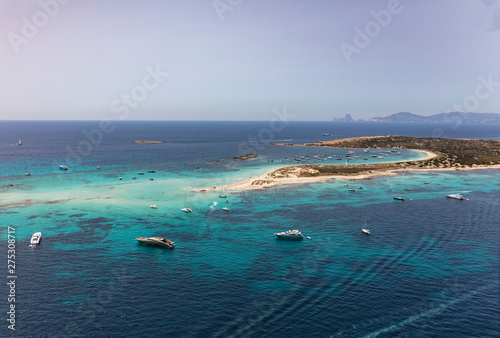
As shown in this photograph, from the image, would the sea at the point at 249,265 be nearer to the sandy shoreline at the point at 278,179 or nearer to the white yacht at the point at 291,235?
the white yacht at the point at 291,235

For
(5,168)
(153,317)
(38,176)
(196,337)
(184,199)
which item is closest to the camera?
(196,337)

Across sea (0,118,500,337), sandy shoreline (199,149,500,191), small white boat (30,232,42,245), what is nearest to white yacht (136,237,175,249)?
sea (0,118,500,337)

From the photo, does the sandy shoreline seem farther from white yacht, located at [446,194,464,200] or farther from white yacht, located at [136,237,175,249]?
white yacht, located at [136,237,175,249]

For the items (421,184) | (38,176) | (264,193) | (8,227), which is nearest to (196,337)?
(8,227)

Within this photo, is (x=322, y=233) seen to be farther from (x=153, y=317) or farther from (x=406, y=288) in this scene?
(x=153, y=317)

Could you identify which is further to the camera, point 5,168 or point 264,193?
point 5,168

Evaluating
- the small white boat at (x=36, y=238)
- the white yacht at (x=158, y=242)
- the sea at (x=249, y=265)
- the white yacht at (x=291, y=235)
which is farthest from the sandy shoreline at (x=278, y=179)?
the small white boat at (x=36, y=238)

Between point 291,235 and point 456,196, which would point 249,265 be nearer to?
point 291,235

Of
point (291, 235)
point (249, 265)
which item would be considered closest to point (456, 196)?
point (291, 235)
